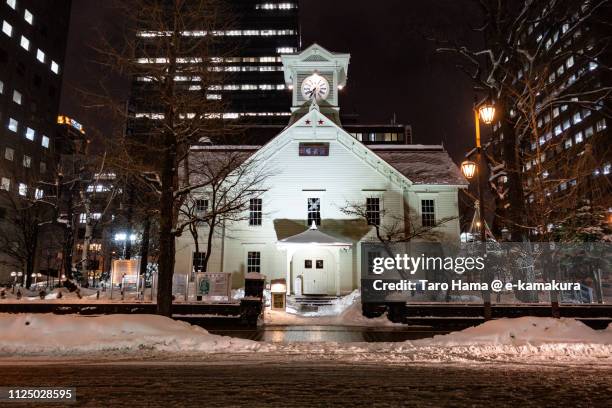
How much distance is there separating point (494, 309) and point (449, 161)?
52.5 ft

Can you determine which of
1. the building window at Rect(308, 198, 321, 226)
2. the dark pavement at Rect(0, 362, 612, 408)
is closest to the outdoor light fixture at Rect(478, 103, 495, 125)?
the dark pavement at Rect(0, 362, 612, 408)

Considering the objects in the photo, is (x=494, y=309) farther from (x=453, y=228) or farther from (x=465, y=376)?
(x=453, y=228)

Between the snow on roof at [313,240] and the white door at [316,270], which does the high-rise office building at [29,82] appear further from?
the snow on roof at [313,240]

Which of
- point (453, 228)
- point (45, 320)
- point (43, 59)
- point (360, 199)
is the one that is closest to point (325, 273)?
point (360, 199)

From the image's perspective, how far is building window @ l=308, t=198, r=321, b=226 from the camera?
28.0 meters

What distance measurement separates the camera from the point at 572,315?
1694cm

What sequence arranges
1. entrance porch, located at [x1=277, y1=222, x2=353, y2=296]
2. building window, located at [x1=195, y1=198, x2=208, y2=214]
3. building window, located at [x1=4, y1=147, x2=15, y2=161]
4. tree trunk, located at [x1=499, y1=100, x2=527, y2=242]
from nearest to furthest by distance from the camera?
tree trunk, located at [x1=499, y1=100, x2=527, y2=242] → entrance porch, located at [x1=277, y1=222, x2=353, y2=296] → building window, located at [x1=195, y1=198, x2=208, y2=214] → building window, located at [x1=4, y1=147, x2=15, y2=161]

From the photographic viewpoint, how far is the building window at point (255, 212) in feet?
93.1

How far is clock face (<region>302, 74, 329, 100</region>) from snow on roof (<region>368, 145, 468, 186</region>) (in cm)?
552

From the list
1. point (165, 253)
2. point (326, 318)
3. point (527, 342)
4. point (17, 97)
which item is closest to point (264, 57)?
point (17, 97)

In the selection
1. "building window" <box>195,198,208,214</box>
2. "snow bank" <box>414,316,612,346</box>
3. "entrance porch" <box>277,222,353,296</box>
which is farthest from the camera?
"building window" <box>195,198,208,214</box>

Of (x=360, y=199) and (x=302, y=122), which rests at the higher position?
(x=302, y=122)

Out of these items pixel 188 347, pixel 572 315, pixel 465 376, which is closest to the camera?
pixel 465 376

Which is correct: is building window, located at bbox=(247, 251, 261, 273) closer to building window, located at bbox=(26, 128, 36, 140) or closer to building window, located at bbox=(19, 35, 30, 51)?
building window, located at bbox=(26, 128, 36, 140)
